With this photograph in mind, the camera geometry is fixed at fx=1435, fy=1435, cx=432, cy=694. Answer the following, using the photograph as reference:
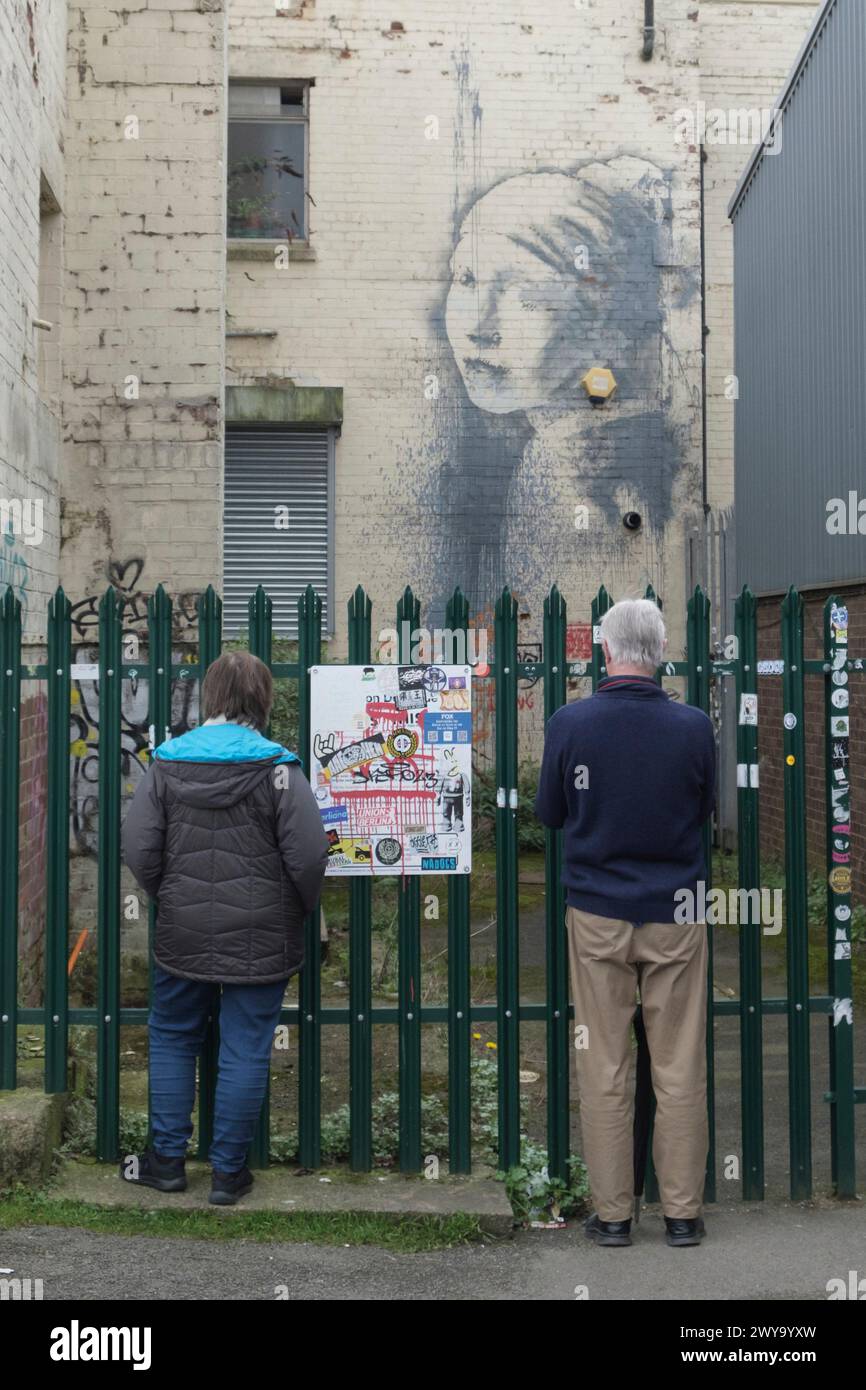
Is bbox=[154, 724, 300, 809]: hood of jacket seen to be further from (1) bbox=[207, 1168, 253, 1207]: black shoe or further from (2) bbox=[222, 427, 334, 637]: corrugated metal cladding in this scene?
(2) bbox=[222, 427, 334, 637]: corrugated metal cladding

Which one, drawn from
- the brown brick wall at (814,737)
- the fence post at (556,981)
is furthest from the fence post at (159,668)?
the brown brick wall at (814,737)

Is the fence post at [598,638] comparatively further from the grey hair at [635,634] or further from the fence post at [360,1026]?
the fence post at [360,1026]

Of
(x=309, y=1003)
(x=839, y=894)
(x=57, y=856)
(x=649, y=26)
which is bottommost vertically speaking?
(x=309, y=1003)

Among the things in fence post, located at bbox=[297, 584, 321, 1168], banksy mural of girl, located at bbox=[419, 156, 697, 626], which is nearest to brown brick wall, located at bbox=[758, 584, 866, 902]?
banksy mural of girl, located at bbox=[419, 156, 697, 626]

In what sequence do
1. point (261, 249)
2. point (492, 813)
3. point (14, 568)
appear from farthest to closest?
1. point (261, 249)
2. point (492, 813)
3. point (14, 568)

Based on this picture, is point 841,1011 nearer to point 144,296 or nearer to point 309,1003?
point 309,1003

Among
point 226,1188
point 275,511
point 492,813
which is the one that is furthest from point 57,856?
point 275,511

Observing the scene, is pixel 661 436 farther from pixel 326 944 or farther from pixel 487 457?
pixel 326 944

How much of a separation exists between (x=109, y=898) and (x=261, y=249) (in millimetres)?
10939

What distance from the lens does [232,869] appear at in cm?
450

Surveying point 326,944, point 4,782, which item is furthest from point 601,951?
point 326,944

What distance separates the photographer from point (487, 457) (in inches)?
575

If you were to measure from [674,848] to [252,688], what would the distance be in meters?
1.42

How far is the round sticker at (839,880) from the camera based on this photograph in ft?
16.4
